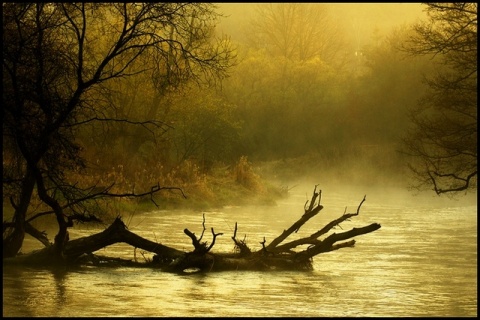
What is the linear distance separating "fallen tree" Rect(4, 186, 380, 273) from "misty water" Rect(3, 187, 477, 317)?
299mm

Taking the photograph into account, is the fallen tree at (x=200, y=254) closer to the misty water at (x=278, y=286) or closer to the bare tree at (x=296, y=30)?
the misty water at (x=278, y=286)

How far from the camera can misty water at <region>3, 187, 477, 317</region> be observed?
18.7m

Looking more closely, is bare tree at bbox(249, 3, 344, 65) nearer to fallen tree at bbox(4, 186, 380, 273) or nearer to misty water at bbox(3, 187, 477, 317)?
misty water at bbox(3, 187, 477, 317)

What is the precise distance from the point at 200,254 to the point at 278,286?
194 centimetres

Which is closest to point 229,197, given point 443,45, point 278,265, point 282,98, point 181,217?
point 181,217

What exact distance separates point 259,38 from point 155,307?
272 feet

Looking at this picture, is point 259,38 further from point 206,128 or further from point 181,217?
point 181,217

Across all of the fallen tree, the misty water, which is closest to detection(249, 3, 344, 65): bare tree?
the misty water

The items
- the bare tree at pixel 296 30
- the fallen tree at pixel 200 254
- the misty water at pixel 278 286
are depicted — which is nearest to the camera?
the misty water at pixel 278 286

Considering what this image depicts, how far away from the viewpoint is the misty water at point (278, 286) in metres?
18.7

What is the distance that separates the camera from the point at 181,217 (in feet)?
Answer: 129

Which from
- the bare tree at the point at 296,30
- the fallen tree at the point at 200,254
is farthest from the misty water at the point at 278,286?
the bare tree at the point at 296,30

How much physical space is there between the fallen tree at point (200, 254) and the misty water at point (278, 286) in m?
0.30

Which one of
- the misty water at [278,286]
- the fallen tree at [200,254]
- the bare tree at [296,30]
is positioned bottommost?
the misty water at [278,286]
